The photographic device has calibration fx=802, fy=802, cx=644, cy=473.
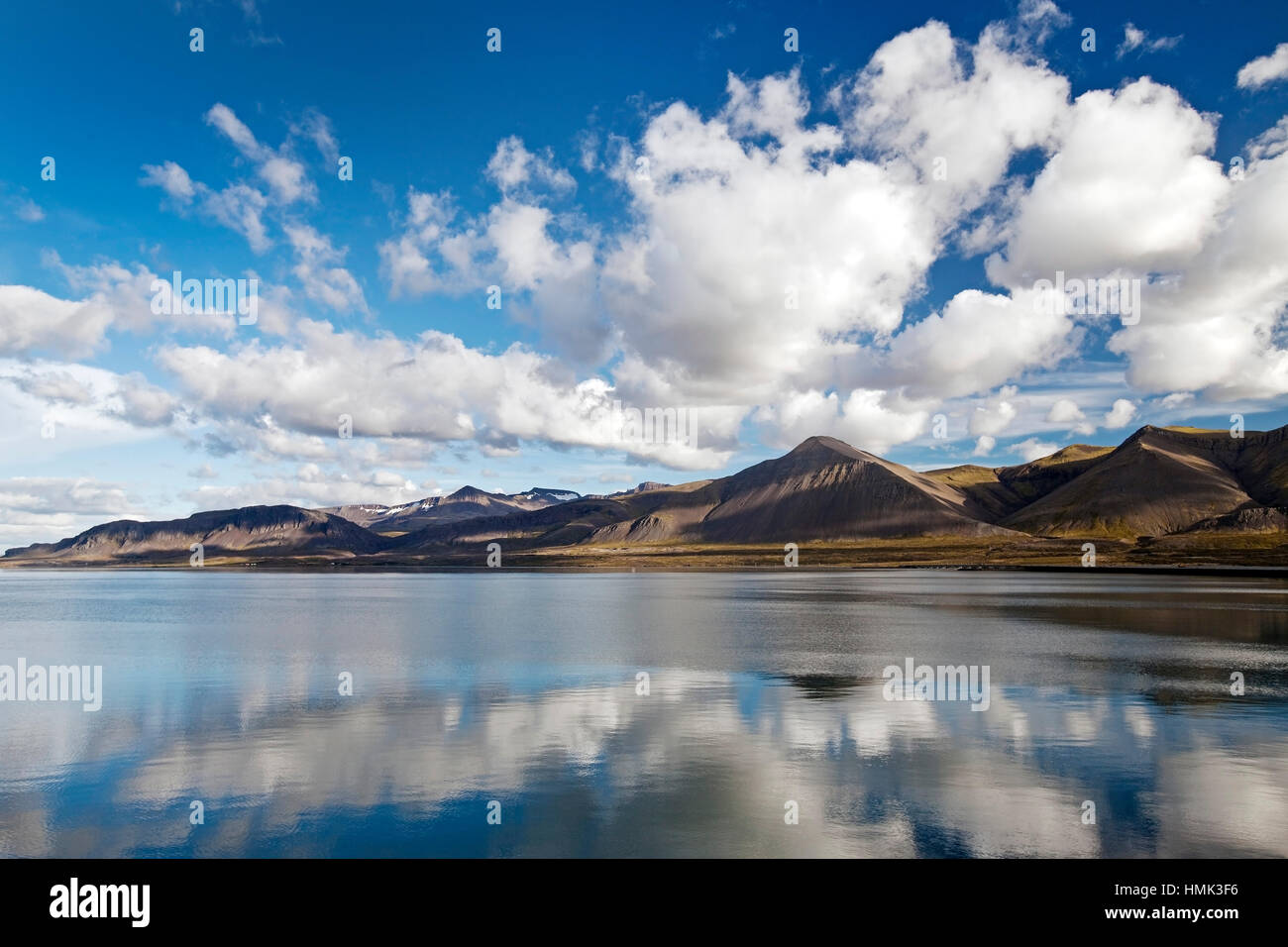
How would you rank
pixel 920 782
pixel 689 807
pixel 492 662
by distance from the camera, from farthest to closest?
pixel 492 662, pixel 920 782, pixel 689 807

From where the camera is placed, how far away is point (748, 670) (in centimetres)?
4259

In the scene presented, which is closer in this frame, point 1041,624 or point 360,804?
point 360,804

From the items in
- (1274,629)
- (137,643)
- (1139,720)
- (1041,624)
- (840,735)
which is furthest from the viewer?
(1041,624)
